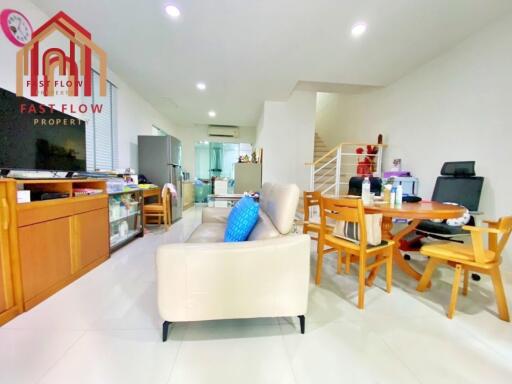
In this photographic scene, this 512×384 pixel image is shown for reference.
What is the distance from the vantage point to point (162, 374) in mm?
1076

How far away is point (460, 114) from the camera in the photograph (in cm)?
285

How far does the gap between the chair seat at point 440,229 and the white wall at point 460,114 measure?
2.09ft

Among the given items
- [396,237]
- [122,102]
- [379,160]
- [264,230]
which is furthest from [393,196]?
[122,102]

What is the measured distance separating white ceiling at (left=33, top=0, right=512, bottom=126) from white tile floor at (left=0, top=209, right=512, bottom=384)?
9.30 ft

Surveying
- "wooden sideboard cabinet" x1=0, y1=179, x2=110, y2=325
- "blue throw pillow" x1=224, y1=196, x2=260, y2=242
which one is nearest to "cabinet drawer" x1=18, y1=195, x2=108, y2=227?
"wooden sideboard cabinet" x1=0, y1=179, x2=110, y2=325

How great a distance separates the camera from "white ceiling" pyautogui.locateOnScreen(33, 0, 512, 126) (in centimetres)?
220

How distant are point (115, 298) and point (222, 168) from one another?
7.11 m

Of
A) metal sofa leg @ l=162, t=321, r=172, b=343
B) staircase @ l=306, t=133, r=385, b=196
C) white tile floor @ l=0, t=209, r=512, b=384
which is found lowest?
white tile floor @ l=0, t=209, r=512, b=384

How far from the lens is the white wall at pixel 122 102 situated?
6.32 feet

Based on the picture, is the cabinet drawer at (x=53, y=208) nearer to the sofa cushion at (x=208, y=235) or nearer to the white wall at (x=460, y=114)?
the sofa cushion at (x=208, y=235)

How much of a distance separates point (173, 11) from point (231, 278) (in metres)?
2.71

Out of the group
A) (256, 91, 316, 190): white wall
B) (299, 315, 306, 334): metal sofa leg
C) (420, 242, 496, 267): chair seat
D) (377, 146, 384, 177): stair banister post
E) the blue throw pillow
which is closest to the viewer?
(299, 315, 306, 334): metal sofa leg

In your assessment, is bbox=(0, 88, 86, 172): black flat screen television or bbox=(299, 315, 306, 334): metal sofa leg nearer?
bbox=(299, 315, 306, 334): metal sofa leg

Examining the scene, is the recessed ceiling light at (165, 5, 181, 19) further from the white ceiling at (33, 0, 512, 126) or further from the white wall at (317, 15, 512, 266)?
the white wall at (317, 15, 512, 266)
